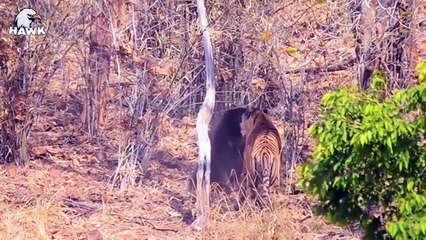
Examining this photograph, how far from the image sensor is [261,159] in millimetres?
8719

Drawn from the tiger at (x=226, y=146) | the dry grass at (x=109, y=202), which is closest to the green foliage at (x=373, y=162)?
the dry grass at (x=109, y=202)

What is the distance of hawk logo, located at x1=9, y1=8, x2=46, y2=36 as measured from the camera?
9303mm

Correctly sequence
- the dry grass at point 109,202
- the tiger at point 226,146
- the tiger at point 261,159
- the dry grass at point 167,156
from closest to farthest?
the dry grass at point 109,202, the dry grass at point 167,156, the tiger at point 261,159, the tiger at point 226,146

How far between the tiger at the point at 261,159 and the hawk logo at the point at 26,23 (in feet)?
7.71

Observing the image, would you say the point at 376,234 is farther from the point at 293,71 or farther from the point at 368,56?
the point at 293,71

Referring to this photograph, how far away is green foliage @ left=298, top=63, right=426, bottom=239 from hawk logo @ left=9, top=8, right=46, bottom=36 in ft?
15.9

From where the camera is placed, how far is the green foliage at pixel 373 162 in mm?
4855

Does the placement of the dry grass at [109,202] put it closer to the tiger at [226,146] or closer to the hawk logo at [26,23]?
the tiger at [226,146]

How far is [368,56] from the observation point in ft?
29.9

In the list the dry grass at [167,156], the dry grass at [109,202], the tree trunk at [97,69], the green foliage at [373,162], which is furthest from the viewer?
the tree trunk at [97,69]

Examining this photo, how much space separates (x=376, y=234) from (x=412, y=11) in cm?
394

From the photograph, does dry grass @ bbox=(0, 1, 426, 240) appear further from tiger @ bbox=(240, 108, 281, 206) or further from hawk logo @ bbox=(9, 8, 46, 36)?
tiger @ bbox=(240, 108, 281, 206)

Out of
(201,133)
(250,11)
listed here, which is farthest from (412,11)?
(201,133)

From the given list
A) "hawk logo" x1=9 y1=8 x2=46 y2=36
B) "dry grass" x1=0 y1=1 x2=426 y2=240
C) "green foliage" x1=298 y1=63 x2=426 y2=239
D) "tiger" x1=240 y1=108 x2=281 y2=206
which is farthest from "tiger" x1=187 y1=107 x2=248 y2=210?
"green foliage" x1=298 y1=63 x2=426 y2=239
